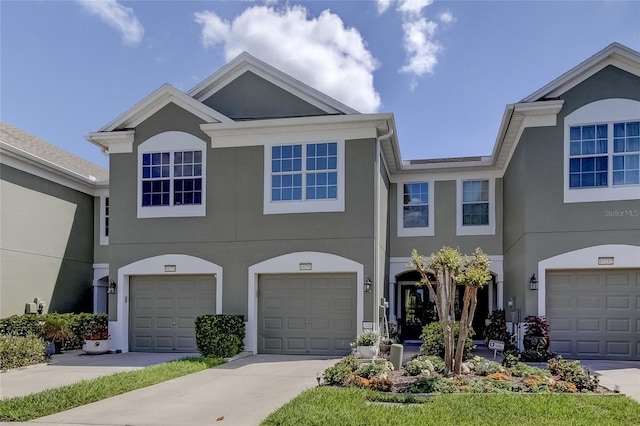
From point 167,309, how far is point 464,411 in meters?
9.81

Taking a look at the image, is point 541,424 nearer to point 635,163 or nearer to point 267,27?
point 635,163

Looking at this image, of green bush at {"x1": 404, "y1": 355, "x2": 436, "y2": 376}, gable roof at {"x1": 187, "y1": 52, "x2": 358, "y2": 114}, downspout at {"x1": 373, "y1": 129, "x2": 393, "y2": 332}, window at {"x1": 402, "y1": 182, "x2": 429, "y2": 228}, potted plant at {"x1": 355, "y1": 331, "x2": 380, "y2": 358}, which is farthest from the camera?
window at {"x1": 402, "y1": 182, "x2": 429, "y2": 228}

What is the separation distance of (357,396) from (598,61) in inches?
402

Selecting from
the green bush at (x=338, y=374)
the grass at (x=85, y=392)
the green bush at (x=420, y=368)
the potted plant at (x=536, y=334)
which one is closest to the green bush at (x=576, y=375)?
the potted plant at (x=536, y=334)

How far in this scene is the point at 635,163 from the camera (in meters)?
12.1

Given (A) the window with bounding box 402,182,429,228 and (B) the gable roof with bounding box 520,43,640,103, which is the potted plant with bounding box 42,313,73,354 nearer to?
(A) the window with bounding box 402,182,429,228

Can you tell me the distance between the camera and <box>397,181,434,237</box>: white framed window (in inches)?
667

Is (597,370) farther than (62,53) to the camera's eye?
No

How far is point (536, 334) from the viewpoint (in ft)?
38.2

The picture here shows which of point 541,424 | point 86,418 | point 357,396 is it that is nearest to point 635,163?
point 541,424

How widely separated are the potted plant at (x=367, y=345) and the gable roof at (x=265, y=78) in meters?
5.88

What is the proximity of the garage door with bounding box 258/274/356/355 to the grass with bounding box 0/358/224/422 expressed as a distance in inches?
111

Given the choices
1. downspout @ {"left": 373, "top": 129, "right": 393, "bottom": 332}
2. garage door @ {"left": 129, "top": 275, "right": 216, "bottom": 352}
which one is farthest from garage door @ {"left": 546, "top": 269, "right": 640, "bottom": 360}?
garage door @ {"left": 129, "top": 275, "right": 216, "bottom": 352}

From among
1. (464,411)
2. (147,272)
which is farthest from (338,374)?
(147,272)
